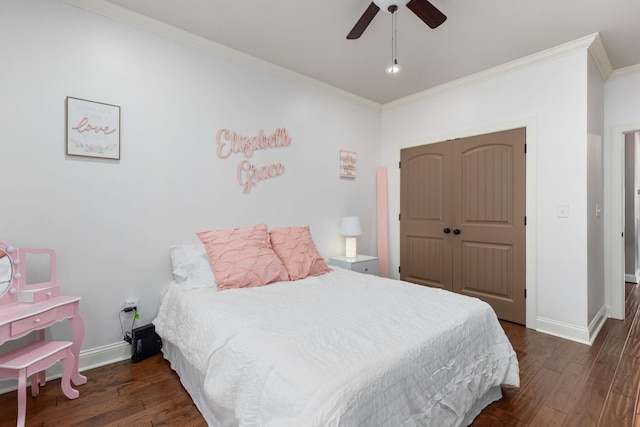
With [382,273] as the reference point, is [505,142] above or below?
above

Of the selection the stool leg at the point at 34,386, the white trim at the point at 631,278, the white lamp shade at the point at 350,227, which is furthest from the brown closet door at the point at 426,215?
the stool leg at the point at 34,386

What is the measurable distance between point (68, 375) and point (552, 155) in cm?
401

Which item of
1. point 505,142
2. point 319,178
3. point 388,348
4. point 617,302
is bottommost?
point 617,302

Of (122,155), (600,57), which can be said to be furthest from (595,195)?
(122,155)

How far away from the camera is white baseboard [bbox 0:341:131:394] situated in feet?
6.62

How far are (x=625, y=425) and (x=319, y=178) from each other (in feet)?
9.60

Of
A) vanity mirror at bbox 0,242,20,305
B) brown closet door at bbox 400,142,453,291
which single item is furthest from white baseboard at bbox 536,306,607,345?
vanity mirror at bbox 0,242,20,305

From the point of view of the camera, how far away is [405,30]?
8.03 feet

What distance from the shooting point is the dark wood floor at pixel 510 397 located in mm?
1644

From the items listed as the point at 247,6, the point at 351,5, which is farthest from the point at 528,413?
the point at 247,6

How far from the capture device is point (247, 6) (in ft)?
7.20

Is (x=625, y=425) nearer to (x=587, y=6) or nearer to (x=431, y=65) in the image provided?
(x=587, y=6)

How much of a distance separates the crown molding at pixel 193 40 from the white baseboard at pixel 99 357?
236 centimetres

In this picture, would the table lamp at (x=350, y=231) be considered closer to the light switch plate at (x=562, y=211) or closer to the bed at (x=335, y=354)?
the bed at (x=335, y=354)
